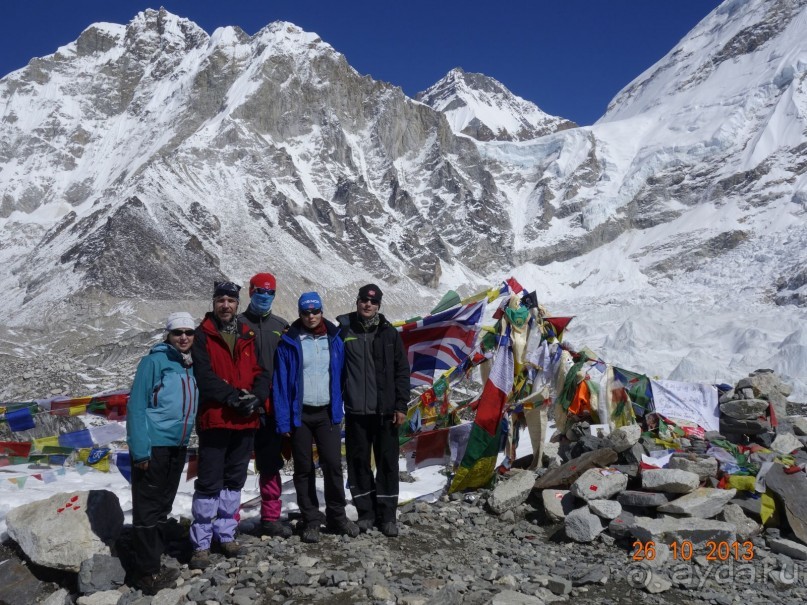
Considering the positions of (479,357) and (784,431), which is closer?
(479,357)

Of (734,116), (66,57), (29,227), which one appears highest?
(66,57)

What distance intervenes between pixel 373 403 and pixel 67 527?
7.76 feet

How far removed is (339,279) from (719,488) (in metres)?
75.3

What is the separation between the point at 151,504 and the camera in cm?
441

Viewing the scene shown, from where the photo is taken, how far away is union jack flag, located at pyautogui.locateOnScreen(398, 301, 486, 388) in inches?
283

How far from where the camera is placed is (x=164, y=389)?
4.40m

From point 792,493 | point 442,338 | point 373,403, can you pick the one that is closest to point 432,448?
point 442,338

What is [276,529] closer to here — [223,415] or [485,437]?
[223,415]

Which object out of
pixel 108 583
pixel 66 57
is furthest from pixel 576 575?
pixel 66 57

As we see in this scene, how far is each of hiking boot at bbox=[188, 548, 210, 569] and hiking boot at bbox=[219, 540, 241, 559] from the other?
0.43 ft

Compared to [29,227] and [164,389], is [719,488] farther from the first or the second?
[29,227]

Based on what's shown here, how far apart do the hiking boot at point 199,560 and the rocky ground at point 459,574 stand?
0.16ft

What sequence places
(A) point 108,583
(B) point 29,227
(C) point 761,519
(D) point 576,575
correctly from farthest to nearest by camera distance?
(B) point 29,227
(C) point 761,519
(D) point 576,575
(A) point 108,583
